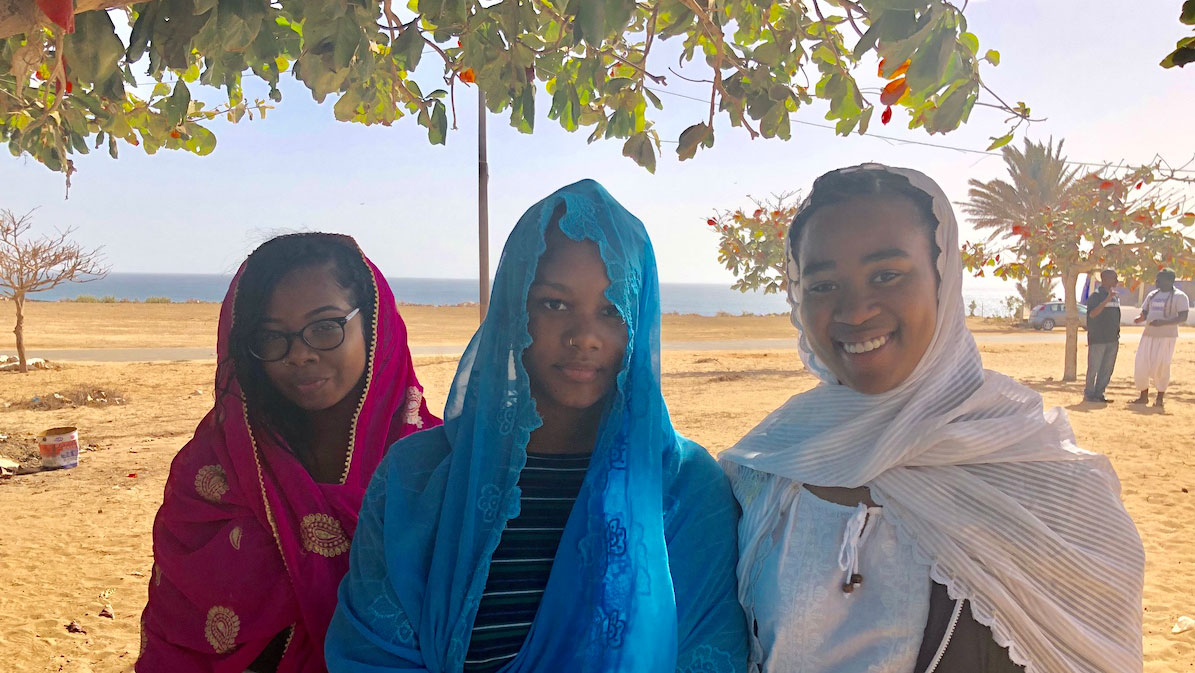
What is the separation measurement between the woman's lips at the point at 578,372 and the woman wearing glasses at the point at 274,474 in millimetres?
655

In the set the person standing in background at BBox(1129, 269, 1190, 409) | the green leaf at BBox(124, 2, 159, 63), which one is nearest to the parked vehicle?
the person standing in background at BBox(1129, 269, 1190, 409)

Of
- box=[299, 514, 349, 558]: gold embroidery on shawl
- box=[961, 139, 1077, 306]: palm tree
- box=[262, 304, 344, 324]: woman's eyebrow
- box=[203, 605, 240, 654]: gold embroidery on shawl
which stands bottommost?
box=[203, 605, 240, 654]: gold embroidery on shawl

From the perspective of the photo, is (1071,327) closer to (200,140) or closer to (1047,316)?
(200,140)

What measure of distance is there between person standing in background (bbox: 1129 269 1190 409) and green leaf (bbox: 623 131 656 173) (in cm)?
947

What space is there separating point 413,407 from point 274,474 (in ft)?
1.31

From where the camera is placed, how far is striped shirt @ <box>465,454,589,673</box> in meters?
1.49

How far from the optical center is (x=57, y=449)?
6602mm

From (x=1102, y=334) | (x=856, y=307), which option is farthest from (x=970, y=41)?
(x=1102, y=334)

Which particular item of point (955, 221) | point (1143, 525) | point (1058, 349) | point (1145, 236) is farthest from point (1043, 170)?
point (955, 221)

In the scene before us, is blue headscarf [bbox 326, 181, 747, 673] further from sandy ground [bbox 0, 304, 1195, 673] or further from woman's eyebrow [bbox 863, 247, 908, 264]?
sandy ground [bbox 0, 304, 1195, 673]

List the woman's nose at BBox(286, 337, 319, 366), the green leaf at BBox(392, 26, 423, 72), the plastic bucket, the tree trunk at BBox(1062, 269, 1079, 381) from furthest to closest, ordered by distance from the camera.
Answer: the tree trunk at BBox(1062, 269, 1079, 381)
the plastic bucket
the green leaf at BBox(392, 26, 423, 72)
the woman's nose at BBox(286, 337, 319, 366)

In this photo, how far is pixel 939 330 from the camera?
1.59m

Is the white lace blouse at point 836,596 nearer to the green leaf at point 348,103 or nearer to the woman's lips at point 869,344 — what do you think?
the woman's lips at point 869,344

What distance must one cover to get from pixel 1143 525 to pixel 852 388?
16.7ft
